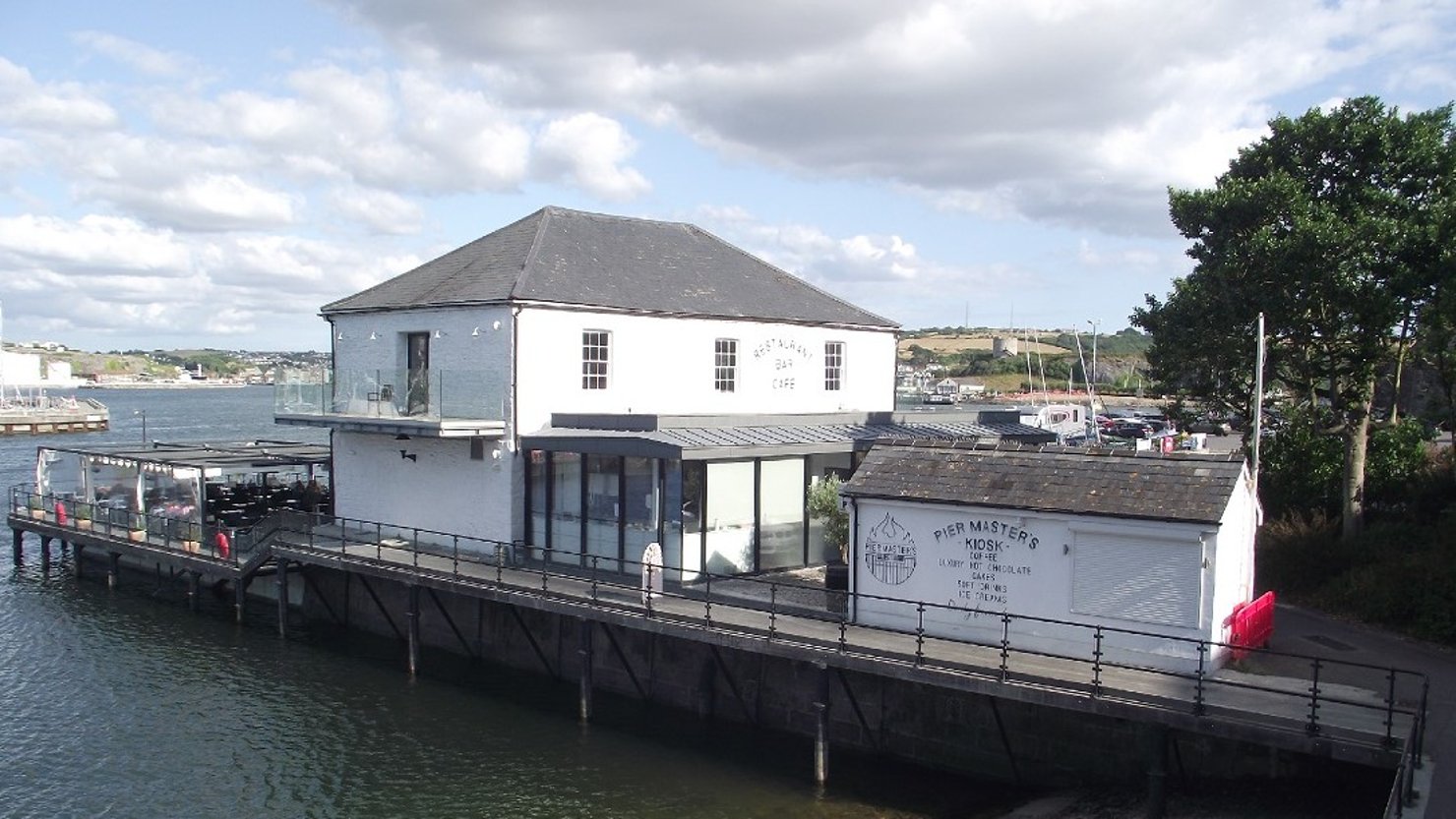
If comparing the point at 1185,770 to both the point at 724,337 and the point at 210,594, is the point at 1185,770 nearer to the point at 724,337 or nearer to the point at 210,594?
the point at 724,337

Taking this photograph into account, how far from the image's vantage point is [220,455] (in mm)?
33531

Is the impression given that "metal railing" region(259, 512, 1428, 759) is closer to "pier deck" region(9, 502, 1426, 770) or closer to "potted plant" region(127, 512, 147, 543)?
→ "pier deck" region(9, 502, 1426, 770)

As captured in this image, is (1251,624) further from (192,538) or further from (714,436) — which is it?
(192,538)

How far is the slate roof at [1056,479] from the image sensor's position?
53.2ft

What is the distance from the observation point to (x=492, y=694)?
22.2 m

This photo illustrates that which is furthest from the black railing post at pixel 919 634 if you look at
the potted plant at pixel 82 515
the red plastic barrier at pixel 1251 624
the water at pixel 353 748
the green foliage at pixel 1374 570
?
the potted plant at pixel 82 515

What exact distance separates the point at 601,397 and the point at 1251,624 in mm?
14850

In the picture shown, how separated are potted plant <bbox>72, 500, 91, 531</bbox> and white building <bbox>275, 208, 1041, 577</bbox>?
822 centimetres

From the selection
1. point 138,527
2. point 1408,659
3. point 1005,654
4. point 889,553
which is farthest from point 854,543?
point 138,527

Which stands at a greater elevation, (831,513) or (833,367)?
(833,367)

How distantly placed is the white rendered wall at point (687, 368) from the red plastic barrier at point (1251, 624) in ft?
44.8

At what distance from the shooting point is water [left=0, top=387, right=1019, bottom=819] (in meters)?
17.0

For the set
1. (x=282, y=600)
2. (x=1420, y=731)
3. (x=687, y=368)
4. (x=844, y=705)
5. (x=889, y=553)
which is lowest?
(x=282, y=600)

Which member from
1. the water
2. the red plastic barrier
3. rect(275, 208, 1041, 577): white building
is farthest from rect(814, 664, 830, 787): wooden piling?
the red plastic barrier
